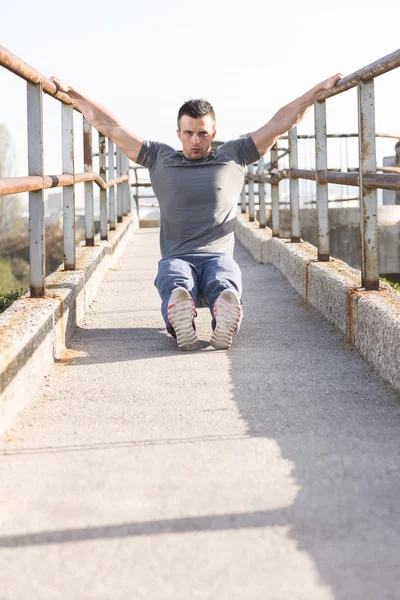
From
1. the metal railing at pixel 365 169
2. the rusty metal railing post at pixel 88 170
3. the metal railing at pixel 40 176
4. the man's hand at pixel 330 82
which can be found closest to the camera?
the metal railing at pixel 40 176

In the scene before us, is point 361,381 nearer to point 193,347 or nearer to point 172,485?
point 193,347

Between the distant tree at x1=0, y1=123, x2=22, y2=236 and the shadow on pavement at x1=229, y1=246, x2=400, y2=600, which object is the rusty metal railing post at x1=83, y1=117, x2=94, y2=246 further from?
the distant tree at x1=0, y1=123, x2=22, y2=236

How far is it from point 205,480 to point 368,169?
207cm

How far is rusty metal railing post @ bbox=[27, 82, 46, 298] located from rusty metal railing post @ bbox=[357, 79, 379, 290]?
1.36m

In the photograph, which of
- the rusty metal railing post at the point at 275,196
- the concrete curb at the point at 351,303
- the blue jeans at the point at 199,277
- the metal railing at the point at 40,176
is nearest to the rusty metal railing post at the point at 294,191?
the concrete curb at the point at 351,303

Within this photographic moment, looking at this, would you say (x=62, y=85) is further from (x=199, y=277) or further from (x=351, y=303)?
(x=351, y=303)

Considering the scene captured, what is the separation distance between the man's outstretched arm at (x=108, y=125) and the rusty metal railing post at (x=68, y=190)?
41 centimetres

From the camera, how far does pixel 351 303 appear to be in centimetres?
399

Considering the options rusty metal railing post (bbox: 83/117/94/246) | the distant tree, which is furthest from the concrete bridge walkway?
the distant tree

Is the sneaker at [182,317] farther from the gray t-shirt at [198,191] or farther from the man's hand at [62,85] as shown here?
the man's hand at [62,85]

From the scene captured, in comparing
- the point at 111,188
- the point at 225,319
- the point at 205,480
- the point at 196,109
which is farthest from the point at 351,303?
the point at 111,188

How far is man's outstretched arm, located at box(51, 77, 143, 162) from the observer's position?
455 centimetres

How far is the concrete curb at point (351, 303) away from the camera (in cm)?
328

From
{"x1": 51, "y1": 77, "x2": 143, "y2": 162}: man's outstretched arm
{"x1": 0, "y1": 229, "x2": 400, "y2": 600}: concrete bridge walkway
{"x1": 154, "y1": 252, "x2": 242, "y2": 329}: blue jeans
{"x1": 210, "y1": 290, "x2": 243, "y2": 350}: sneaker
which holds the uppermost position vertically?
{"x1": 51, "y1": 77, "x2": 143, "y2": 162}: man's outstretched arm
